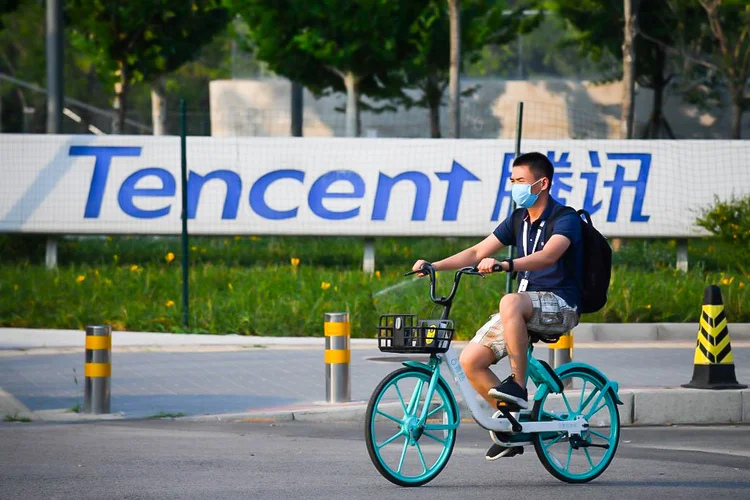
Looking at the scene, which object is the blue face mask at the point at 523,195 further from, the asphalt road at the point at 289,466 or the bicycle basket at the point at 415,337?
the asphalt road at the point at 289,466

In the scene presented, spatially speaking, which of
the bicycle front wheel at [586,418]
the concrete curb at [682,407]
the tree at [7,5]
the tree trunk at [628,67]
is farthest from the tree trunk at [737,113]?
the bicycle front wheel at [586,418]

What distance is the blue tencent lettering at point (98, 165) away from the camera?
19750mm

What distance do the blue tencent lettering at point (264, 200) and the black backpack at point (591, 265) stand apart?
1232 cm

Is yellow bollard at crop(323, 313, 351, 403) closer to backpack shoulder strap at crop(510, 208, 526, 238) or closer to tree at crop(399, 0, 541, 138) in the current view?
backpack shoulder strap at crop(510, 208, 526, 238)

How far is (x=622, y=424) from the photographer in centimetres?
1045

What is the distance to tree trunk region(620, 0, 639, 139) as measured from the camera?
2619 cm

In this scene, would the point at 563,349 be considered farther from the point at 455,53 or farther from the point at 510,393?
the point at 455,53

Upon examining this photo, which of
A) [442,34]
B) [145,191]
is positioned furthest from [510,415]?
[442,34]

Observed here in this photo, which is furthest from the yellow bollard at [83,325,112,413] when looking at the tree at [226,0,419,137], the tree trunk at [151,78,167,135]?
the tree trunk at [151,78,167,135]

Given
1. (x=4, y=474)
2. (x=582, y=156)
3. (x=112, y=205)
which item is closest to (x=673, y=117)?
(x=582, y=156)

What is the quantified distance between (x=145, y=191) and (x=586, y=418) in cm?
1267

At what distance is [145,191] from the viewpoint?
19.7 m

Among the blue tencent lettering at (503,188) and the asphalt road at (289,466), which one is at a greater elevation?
the blue tencent lettering at (503,188)

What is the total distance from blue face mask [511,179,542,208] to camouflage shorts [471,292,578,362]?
1.56ft
